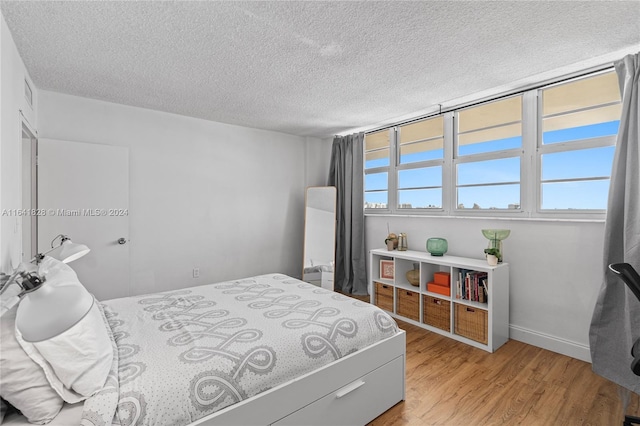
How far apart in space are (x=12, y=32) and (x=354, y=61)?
230cm

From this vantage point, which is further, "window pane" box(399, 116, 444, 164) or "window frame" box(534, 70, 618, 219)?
"window pane" box(399, 116, 444, 164)

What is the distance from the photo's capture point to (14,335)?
3.58 ft

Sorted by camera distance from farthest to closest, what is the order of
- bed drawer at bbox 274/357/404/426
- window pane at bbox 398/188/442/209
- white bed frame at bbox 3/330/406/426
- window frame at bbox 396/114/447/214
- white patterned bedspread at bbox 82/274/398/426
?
window pane at bbox 398/188/442/209
window frame at bbox 396/114/447/214
bed drawer at bbox 274/357/404/426
white bed frame at bbox 3/330/406/426
white patterned bedspread at bbox 82/274/398/426

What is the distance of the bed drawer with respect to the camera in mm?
1608

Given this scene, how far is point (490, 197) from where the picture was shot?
3.24m

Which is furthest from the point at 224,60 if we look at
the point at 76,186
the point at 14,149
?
the point at 76,186

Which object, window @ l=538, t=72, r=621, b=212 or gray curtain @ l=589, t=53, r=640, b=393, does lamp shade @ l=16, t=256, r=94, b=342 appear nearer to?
gray curtain @ l=589, t=53, r=640, b=393

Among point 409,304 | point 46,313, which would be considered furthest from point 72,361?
point 409,304

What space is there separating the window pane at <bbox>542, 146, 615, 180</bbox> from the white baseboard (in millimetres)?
1423

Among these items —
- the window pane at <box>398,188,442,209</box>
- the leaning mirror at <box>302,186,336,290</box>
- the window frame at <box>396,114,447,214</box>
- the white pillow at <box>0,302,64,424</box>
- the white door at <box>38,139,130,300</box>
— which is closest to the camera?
the white pillow at <box>0,302,64,424</box>

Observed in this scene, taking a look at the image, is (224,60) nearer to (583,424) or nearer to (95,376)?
(95,376)

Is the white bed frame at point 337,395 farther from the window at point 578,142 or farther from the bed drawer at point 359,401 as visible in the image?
the window at point 578,142

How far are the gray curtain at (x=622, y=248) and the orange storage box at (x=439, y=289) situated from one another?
1.09 metres

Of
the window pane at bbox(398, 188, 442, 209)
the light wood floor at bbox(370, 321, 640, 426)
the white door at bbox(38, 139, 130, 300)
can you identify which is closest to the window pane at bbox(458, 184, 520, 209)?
the window pane at bbox(398, 188, 442, 209)
